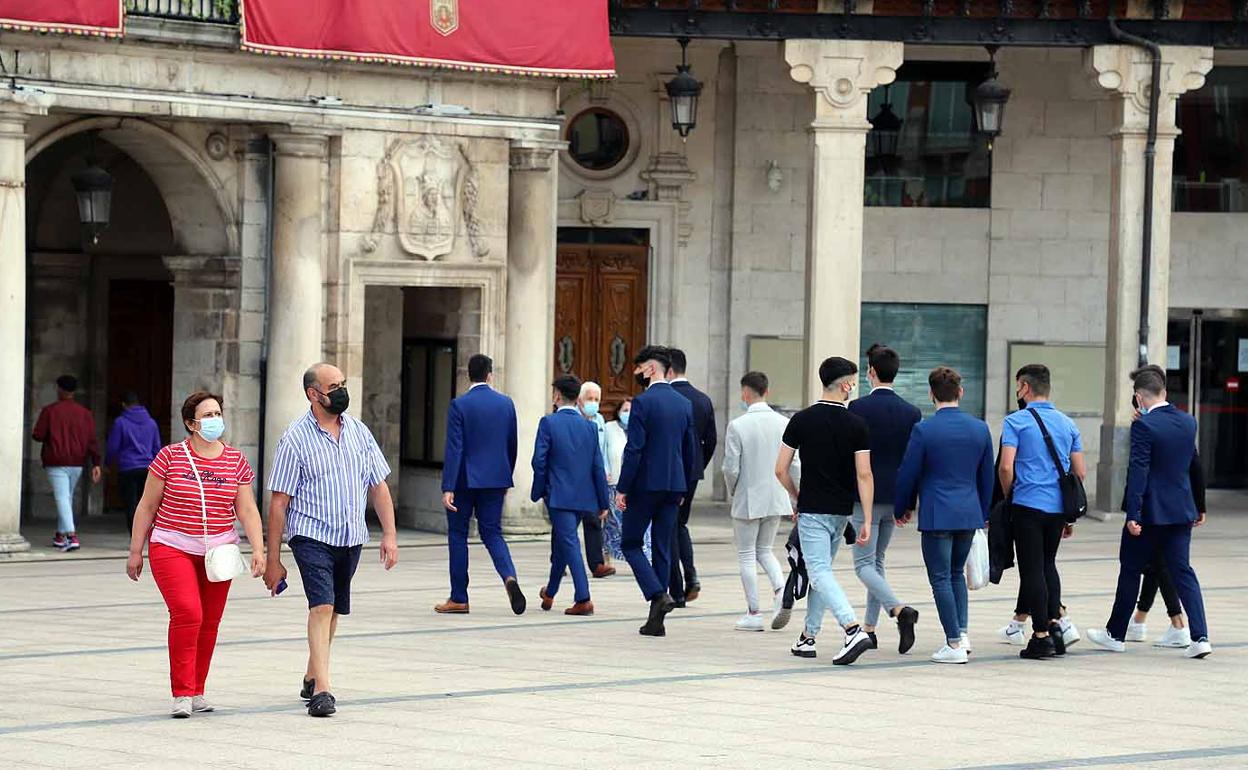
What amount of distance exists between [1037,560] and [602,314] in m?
13.5

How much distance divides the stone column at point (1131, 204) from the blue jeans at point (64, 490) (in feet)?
34.6

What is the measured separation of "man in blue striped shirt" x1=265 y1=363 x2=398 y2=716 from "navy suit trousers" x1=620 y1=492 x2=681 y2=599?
3536 millimetres

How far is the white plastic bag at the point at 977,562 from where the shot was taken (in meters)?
13.5

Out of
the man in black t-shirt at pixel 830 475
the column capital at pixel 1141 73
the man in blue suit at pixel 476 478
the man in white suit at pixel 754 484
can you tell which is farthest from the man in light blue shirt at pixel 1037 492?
the column capital at pixel 1141 73

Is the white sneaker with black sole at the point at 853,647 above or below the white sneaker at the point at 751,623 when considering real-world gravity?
above

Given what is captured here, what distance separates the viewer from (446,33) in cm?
2114

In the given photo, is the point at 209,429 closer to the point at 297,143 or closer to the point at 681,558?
the point at 681,558

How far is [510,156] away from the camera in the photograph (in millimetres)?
22344

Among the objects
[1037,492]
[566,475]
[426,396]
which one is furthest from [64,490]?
[1037,492]

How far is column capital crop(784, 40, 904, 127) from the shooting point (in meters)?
23.5

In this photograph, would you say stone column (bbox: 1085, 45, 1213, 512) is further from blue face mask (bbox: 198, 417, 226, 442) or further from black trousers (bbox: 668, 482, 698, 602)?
blue face mask (bbox: 198, 417, 226, 442)

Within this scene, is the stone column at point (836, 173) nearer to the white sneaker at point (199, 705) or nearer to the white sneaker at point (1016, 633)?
the white sneaker at point (1016, 633)

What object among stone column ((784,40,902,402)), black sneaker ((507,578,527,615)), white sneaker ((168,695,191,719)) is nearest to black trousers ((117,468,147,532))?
black sneaker ((507,578,527,615))

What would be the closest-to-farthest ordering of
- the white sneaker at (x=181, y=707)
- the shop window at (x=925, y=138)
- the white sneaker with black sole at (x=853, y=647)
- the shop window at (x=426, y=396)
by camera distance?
the white sneaker at (x=181, y=707) < the white sneaker with black sole at (x=853, y=647) < the shop window at (x=426, y=396) < the shop window at (x=925, y=138)
